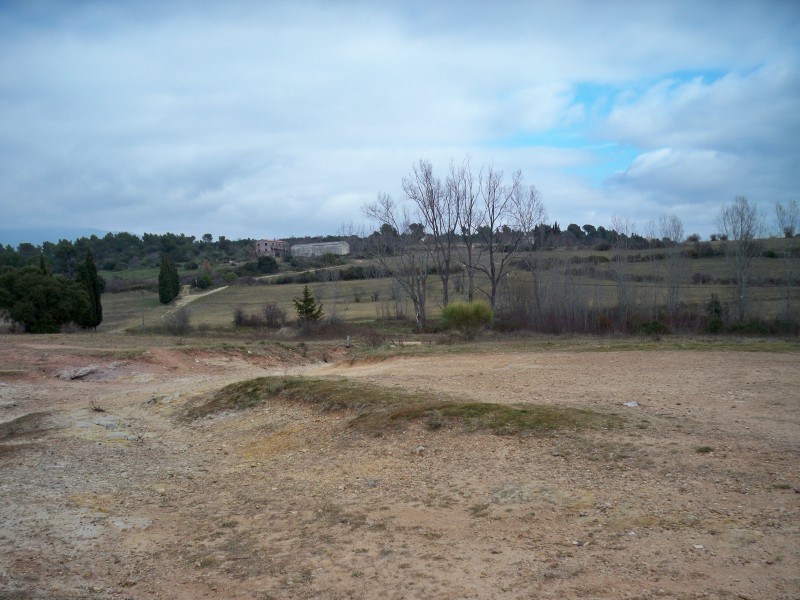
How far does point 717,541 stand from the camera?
5.29 metres

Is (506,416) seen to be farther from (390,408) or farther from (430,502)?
(430,502)

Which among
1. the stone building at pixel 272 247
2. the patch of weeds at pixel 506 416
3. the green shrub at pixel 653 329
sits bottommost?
the green shrub at pixel 653 329

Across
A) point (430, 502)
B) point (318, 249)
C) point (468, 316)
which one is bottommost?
point (430, 502)

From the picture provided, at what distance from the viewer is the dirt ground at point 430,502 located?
5.23 meters

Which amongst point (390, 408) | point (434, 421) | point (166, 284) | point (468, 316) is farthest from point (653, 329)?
point (166, 284)

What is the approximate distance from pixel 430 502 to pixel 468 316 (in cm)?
2024

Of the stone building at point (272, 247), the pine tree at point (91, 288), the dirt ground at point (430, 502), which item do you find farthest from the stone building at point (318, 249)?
the dirt ground at point (430, 502)

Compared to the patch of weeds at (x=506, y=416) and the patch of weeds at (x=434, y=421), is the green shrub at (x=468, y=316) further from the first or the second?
the patch of weeds at (x=434, y=421)

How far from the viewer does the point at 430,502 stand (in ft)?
23.1

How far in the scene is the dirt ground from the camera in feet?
17.2

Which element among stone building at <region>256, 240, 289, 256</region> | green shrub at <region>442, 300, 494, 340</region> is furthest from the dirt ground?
stone building at <region>256, 240, 289, 256</region>

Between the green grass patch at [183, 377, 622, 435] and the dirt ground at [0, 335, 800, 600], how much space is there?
300 millimetres

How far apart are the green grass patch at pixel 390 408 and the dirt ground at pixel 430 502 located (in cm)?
30

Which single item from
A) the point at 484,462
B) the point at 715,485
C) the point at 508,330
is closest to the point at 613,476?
the point at 715,485
